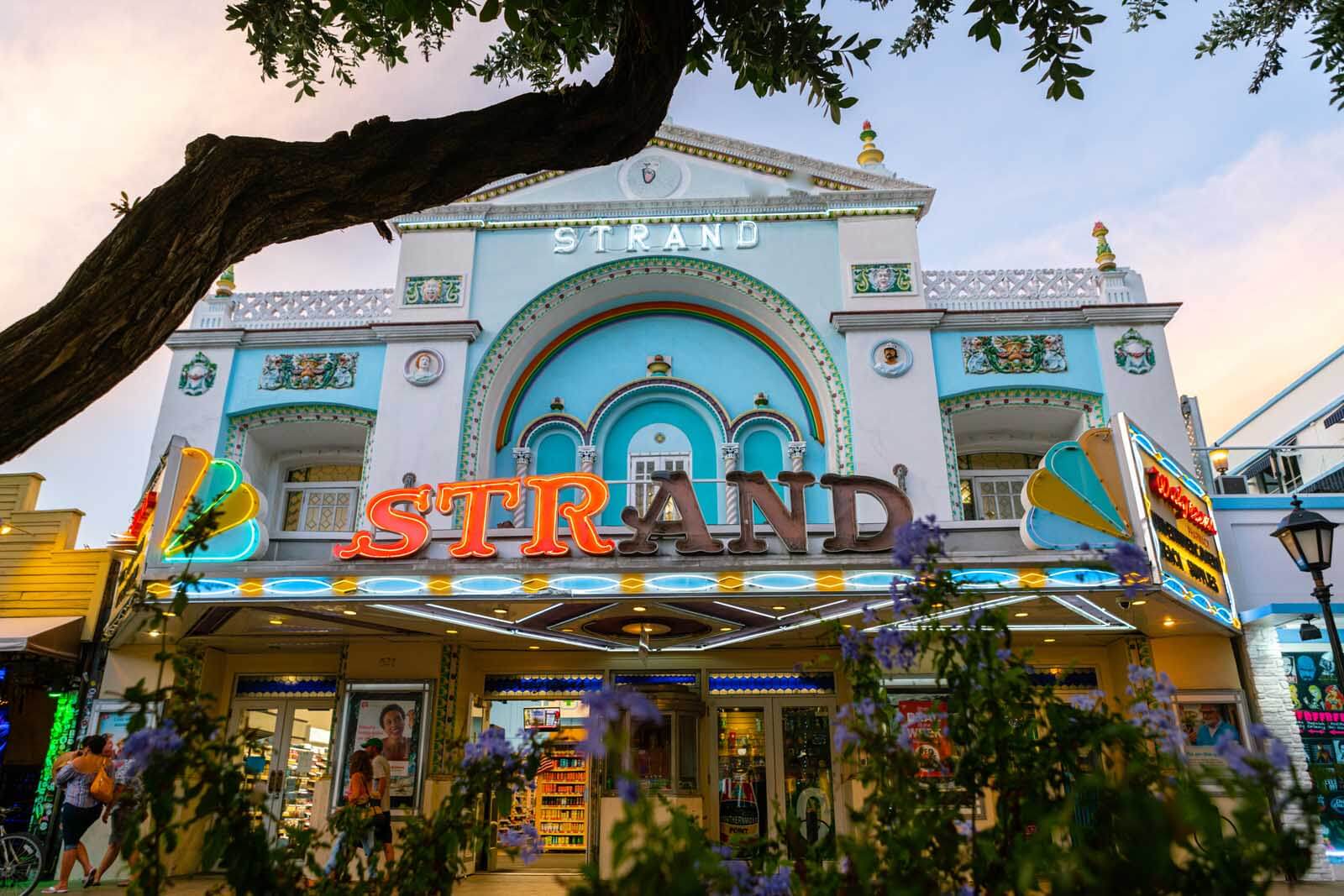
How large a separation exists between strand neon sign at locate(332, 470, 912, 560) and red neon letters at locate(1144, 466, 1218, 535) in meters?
2.72

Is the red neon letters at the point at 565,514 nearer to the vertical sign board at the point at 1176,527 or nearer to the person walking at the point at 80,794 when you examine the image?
the person walking at the point at 80,794

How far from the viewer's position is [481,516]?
10531mm

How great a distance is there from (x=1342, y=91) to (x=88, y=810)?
462 inches

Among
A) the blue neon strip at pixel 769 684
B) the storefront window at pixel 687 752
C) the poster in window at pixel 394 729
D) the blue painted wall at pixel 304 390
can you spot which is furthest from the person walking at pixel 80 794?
the blue neon strip at pixel 769 684

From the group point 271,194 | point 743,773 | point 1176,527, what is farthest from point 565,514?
point 271,194

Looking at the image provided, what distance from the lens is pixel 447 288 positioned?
14781mm

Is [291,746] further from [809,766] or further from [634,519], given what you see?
[809,766]

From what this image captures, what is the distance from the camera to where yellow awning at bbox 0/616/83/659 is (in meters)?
12.4

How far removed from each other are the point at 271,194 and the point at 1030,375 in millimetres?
12199

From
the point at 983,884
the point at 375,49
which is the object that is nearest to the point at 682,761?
the point at 375,49

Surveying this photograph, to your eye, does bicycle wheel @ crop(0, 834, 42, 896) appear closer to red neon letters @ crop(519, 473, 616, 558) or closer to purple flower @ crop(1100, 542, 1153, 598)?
red neon letters @ crop(519, 473, 616, 558)

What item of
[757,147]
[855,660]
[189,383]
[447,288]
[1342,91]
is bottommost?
[855,660]

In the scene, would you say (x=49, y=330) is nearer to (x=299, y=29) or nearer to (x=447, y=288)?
(x=299, y=29)

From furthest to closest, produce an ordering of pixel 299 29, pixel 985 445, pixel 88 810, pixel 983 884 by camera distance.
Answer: pixel 985 445 < pixel 88 810 < pixel 299 29 < pixel 983 884
